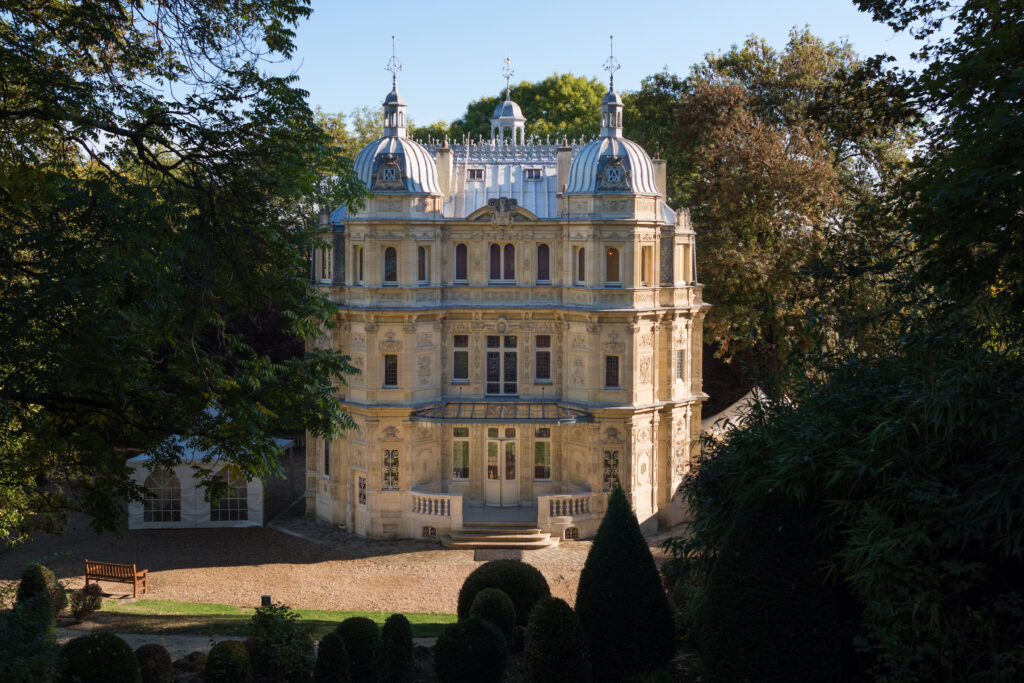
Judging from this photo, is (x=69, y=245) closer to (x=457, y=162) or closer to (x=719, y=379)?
(x=457, y=162)

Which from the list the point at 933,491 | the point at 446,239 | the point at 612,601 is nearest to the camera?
the point at 933,491

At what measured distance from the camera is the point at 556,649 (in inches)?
567

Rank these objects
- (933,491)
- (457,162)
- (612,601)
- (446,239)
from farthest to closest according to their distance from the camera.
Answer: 1. (457,162)
2. (446,239)
3. (612,601)
4. (933,491)

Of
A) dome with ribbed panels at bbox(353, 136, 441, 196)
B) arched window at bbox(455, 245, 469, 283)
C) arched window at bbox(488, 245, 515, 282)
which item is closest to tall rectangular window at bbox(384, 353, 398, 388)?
arched window at bbox(455, 245, 469, 283)

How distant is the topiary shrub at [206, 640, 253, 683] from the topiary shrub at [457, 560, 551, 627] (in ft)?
15.7

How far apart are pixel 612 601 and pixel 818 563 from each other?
151 inches

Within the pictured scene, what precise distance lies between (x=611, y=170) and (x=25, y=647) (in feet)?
70.9

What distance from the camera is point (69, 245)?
38.8 feet

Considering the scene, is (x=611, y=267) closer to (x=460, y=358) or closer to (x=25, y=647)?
(x=460, y=358)

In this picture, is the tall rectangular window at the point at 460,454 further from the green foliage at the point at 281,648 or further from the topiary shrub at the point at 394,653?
the topiary shrub at the point at 394,653

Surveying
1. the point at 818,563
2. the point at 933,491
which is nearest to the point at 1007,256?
the point at 933,491

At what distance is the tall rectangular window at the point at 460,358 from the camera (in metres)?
31.3

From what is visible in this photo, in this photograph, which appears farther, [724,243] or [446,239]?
[724,243]

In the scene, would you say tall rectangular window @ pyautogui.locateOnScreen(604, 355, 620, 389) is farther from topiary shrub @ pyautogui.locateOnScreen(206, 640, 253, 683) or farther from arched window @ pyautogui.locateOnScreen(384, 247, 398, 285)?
topiary shrub @ pyautogui.locateOnScreen(206, 640, 253, 683)
